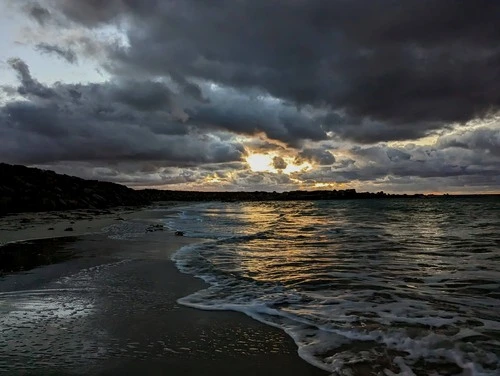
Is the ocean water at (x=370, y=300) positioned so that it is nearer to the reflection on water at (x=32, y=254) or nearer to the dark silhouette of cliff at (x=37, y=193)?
the reflection on water at (x=32, y=254)

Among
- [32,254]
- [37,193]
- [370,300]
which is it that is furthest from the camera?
[37,193]

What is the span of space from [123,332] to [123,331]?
0.04 meters

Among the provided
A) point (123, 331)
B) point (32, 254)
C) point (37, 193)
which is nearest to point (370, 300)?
point (123, 331)

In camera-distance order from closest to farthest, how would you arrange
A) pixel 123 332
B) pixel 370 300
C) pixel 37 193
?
pixel 123 332 < pixel 370 300 < pixel 37 193

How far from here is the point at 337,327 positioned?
5.76 m

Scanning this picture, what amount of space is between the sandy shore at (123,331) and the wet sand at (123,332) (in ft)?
0.03

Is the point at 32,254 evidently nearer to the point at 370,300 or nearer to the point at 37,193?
the point at 370,300

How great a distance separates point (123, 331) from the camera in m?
5.25

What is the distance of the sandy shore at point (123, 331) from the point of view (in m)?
4.23

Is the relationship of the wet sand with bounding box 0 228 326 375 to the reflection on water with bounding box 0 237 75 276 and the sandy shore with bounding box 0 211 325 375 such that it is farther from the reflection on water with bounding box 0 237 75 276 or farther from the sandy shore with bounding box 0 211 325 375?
the reflection on water with bounding box 0 237 75 276

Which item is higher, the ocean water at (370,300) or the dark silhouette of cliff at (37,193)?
the dark silhouette of cliff at (37,193)

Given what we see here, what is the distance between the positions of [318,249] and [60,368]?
37.2ft

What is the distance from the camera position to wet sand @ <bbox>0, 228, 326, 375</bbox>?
13.9 ft

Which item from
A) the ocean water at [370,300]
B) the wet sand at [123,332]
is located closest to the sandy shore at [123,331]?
the wet sand at [123,332]
